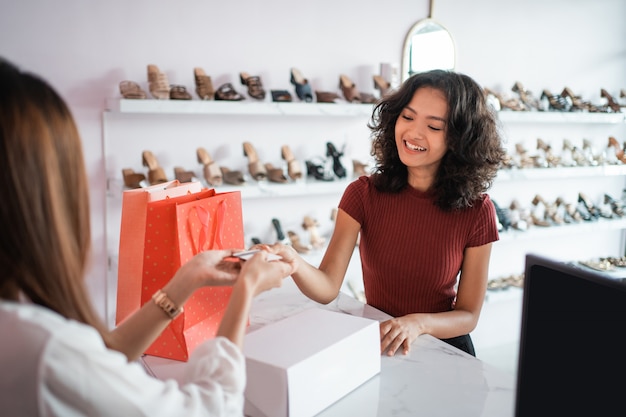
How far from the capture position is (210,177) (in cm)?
311

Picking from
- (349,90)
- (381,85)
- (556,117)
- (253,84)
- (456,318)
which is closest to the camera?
(456,318)

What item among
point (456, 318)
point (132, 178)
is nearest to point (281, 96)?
point (132, 178)

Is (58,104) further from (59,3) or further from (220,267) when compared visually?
(59,3)

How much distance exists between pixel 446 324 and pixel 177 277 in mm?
904

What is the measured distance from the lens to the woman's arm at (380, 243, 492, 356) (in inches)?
56.5

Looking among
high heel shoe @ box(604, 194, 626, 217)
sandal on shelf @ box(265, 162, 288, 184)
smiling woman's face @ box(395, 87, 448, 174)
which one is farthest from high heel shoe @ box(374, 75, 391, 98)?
high heel shoe @ box(604, 194, 626, 217)

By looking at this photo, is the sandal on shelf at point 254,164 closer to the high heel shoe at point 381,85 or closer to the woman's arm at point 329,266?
the high heel shoe at point 381,85

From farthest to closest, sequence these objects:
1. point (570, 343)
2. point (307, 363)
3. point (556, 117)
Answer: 1. point (556, 117)
2. point (307, 363)
3. point (570, 343)

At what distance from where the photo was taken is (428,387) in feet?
3.97

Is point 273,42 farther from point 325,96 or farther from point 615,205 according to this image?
point 615,205

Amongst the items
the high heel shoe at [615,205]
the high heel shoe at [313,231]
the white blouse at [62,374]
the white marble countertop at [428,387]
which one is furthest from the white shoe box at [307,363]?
the high heel shoe at [615,205]

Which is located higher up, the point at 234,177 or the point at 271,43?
the point at 271,43

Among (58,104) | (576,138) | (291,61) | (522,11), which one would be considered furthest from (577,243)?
(58,104)

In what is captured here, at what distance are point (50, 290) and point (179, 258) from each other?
0.51 metres
